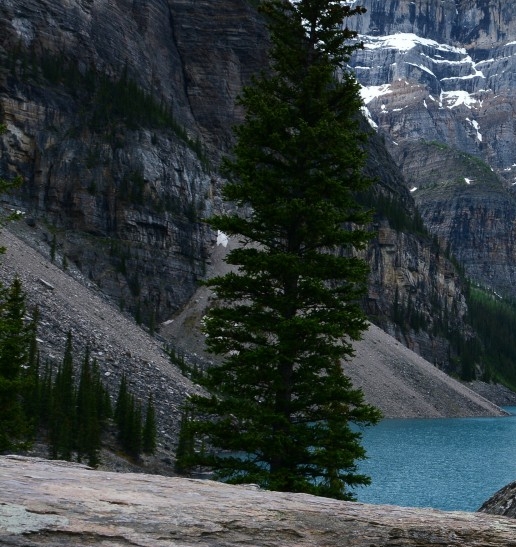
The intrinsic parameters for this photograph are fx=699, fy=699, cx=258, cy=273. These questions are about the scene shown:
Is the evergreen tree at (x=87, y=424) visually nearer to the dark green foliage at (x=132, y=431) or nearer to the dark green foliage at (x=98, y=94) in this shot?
the dark green foliage at (x=132, y=431)

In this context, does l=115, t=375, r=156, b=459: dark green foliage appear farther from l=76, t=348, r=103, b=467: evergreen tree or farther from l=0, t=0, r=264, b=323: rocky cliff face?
l=0, t=0, r=264, b=323: rocky cliff face

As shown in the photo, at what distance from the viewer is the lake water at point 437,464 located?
4775 cm

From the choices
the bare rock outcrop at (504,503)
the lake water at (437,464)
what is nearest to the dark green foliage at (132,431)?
the lake water at (437,464)

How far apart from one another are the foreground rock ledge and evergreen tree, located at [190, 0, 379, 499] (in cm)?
817

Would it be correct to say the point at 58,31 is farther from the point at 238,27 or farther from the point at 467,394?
the point at 467,394

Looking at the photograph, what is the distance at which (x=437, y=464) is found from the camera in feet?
216

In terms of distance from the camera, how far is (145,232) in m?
132

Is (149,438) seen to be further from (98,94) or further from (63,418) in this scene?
(98,94)

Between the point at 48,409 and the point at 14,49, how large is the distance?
96347 mm

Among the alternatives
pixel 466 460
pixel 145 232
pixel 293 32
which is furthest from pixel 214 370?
pixel 145 232

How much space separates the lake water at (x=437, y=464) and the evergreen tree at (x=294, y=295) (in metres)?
28.7

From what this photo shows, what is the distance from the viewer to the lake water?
47750mm

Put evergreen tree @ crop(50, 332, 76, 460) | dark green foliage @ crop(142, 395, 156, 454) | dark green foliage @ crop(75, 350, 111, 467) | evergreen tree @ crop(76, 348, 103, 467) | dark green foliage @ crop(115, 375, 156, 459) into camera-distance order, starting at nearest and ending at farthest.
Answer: evergreen tree @ crop(50, 332, 76, 460) < evergreen tree @ crop(76, 348, 103, 467) < dark green foliage @ crop(75, 350, 111, 467) < dark green foliage @ crop(115, 375, 156, 459) < dark green foliage @ crop(142, 395, 156, 454)

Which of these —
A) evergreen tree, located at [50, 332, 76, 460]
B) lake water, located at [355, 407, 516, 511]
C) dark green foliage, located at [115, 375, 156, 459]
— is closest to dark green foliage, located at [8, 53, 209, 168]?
lake water, located at [355, 407, 516, 511]
